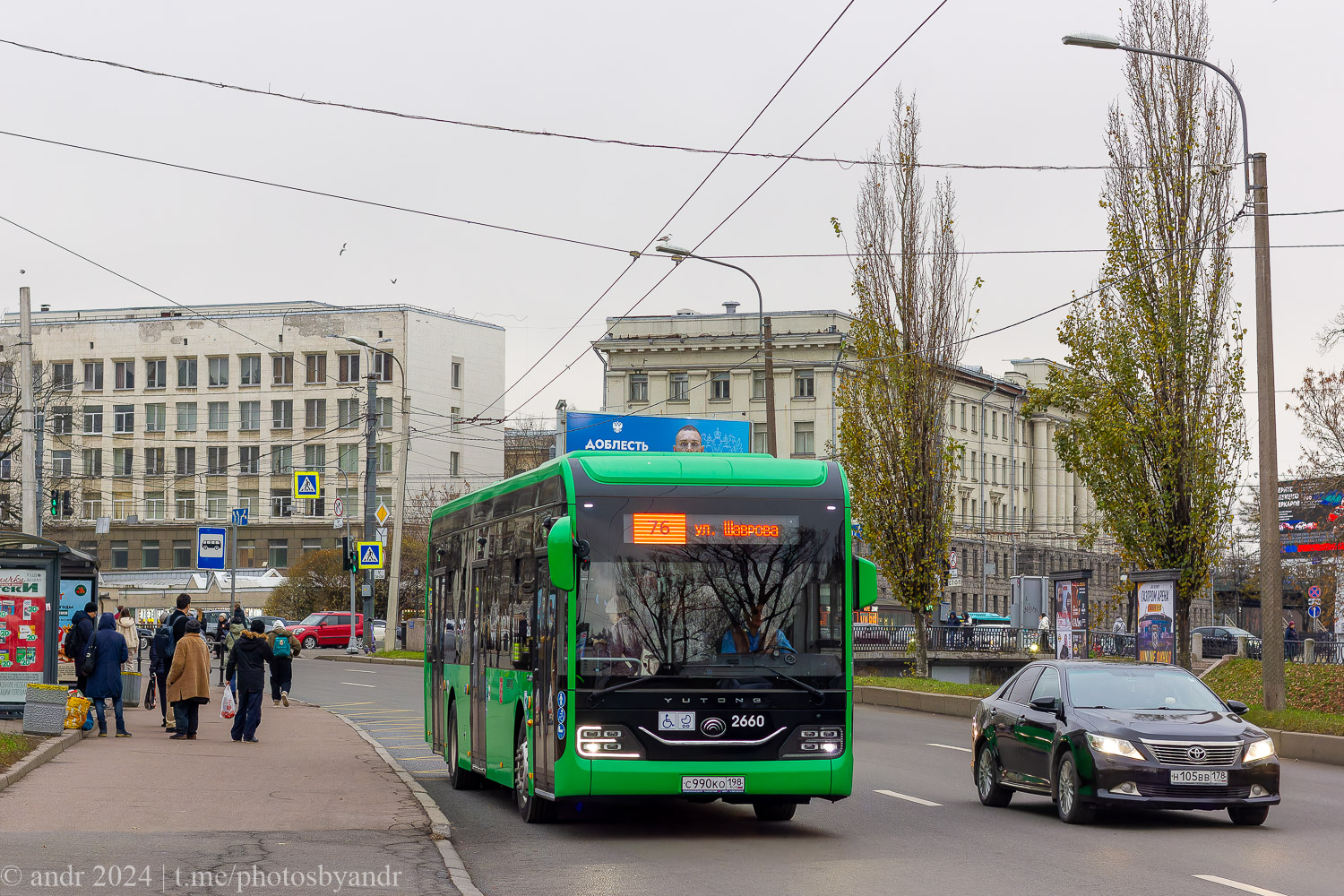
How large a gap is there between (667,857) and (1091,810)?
159 inches

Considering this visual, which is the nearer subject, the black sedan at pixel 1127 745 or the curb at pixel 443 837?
the curb at pixel 443 837

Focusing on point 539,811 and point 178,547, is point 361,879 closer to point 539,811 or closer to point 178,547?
point 539,811

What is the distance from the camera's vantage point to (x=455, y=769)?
17.2 meters

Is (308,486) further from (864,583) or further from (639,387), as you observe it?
(639,387)

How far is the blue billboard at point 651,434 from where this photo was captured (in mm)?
43500

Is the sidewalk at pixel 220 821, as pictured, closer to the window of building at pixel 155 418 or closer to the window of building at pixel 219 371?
the window of building at pixel 219 371

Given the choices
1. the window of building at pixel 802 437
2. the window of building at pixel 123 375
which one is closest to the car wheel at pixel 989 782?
the window of building at pixel 802 437

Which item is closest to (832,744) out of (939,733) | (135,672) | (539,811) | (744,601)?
(744,601)

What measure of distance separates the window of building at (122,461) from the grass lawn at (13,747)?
82.6 m

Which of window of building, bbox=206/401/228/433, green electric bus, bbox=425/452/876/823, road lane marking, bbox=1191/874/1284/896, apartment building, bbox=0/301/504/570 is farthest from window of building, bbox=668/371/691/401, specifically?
road lane marking, bbox=1191/874/1284/896

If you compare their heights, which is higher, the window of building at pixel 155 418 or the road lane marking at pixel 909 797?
the window of building at pixel 155 418

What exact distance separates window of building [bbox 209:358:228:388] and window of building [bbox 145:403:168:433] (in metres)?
3.53

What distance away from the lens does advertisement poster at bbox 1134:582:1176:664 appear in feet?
91.2

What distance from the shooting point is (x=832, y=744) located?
12875 millimetres
